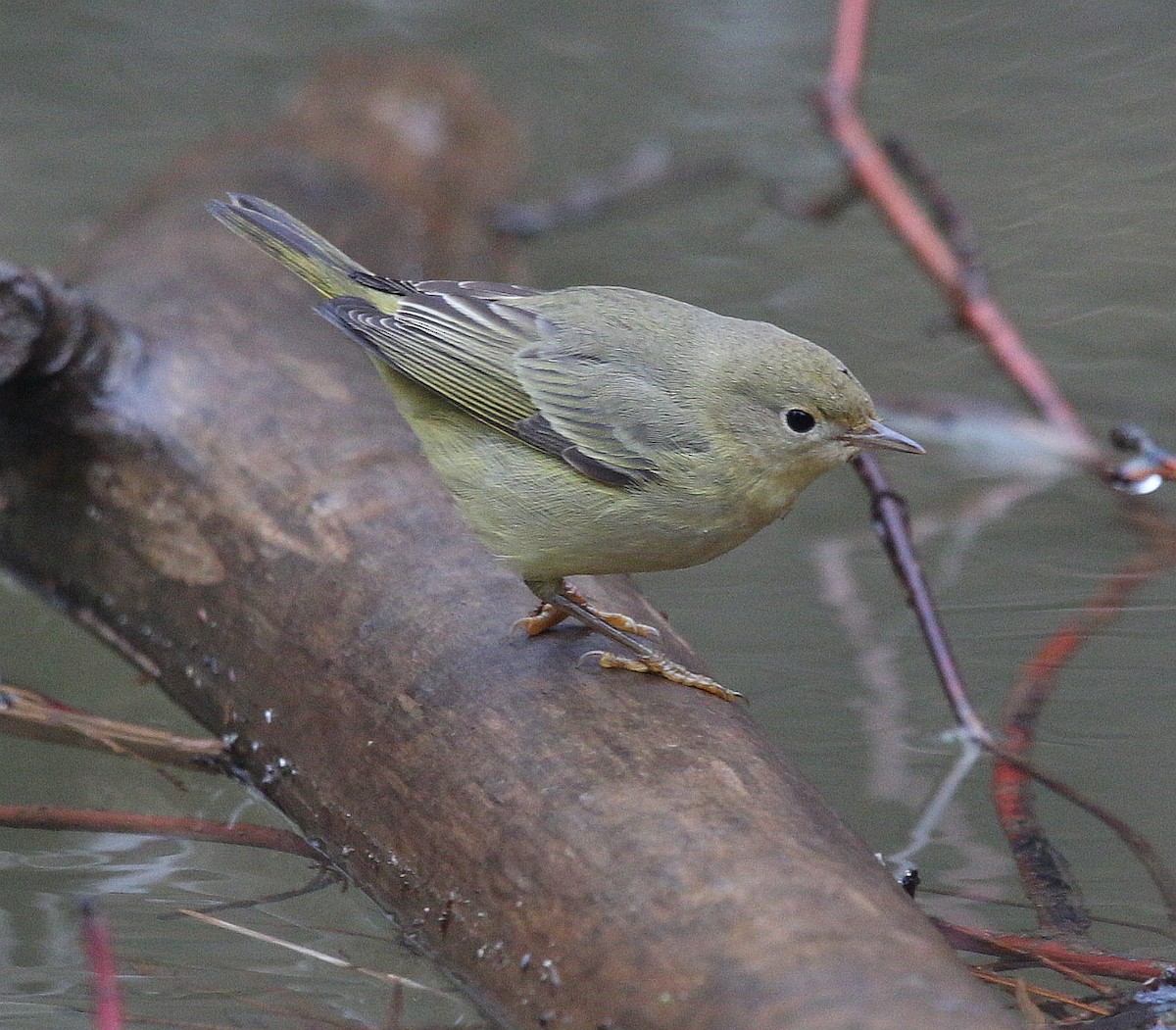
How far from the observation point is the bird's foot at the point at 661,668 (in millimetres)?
3287

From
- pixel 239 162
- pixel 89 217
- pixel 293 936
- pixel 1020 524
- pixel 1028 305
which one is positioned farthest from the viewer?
pixel 89 217

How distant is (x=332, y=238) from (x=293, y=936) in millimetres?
3151

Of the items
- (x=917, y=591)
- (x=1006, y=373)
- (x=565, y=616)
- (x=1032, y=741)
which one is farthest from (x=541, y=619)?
(x=1006, y=373)

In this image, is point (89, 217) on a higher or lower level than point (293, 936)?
higher

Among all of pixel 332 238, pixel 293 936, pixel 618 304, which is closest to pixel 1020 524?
pixel 618 304

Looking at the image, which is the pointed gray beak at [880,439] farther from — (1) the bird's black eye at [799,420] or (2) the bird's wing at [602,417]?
(2) the bird's wing at [602,417]

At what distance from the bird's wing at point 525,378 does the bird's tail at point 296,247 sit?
140 millimetres

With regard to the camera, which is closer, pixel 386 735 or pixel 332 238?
pixel 386 735

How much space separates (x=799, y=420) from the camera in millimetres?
3529

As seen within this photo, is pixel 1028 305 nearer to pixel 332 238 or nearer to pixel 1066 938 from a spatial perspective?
pixel 332 238

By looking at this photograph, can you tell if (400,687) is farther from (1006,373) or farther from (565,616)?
(1006,373)

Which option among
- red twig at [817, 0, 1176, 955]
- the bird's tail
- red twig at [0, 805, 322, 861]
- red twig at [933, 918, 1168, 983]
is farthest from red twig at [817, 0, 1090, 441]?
red twig at [0, 805, 322, 861]

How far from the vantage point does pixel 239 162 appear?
6121mm

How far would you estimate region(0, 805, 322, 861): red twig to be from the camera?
370 cm
